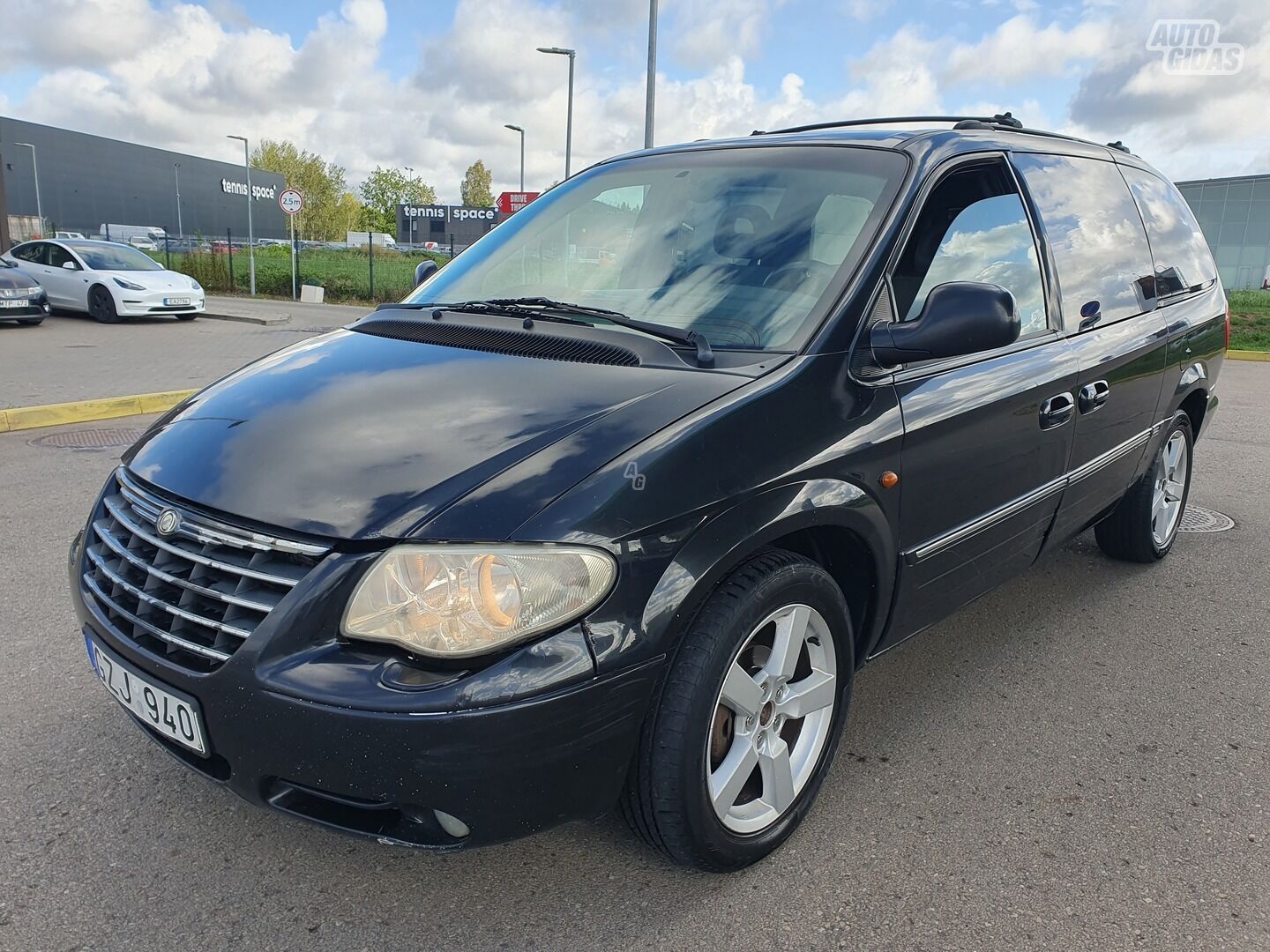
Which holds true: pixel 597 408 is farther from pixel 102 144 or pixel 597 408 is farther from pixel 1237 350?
pixel 102 144

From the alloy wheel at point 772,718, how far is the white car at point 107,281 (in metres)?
17.0

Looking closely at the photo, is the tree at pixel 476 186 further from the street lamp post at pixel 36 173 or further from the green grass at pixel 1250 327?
the green grass at pixel 1250 327

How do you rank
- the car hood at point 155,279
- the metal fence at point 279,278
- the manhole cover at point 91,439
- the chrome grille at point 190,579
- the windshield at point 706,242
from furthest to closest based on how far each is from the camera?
the metal fence at point 279,278
the car hood at point 155,279
the manhole cover at point 91,439
the windshield at point 706,242
the chrome grille at point 190,579

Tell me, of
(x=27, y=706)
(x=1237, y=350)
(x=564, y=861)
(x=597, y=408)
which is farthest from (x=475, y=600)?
(x=1237, y=350)

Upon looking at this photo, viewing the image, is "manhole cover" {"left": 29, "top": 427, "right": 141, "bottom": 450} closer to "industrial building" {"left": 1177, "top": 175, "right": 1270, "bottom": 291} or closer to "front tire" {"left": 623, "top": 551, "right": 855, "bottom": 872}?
"front tire" {"left": 623, "top": 551, "right": 855, "bottom": 872}

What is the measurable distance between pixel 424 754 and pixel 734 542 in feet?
2.53

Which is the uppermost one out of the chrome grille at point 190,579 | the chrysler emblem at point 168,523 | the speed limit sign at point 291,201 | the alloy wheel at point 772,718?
the speed limit sign at point 291,201

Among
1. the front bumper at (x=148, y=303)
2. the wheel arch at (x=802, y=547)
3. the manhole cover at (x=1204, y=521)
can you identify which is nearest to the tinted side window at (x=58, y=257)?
the front bumper at (x=148, y=303)

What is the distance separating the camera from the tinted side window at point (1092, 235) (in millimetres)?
3416

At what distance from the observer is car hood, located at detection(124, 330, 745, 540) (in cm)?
196

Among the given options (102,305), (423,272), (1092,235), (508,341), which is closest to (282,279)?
(102,305)

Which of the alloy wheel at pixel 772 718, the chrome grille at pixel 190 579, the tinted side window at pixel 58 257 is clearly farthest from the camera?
the tinted side window at pixel 58 257

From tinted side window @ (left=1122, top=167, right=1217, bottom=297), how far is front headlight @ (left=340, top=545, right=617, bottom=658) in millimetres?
3457

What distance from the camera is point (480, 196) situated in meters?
99.2
